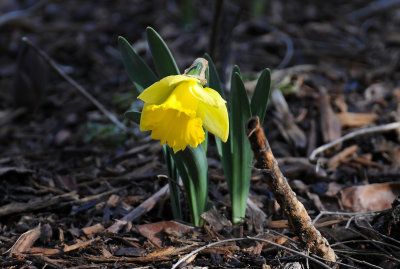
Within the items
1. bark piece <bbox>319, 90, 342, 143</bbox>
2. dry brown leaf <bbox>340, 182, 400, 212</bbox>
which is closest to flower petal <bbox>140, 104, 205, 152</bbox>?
dry brown leaf <bbox>340, 182, 400, 212</bbox>

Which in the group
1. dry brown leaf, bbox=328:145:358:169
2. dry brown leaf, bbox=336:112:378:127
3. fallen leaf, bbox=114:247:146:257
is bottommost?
fallen leaf, bbox=114:247:146:257

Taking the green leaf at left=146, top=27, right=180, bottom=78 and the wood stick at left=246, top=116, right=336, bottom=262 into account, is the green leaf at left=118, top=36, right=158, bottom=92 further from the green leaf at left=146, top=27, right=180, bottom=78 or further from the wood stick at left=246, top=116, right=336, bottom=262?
the wood stick at left=246, top=116, right=336, bottom=262

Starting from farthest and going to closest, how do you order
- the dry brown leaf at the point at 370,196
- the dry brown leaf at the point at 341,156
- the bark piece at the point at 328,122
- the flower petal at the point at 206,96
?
the bark piece at the point at 328,122 → the dry brown leaf at the point at 341,156 → the dry brown leaf at the point at 370,196 → the flower petal at the point at 206,96

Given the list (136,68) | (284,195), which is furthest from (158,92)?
(284,195)

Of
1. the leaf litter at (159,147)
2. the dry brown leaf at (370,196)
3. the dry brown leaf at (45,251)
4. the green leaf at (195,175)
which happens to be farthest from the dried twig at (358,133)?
the dry brown leaf at (45,251)

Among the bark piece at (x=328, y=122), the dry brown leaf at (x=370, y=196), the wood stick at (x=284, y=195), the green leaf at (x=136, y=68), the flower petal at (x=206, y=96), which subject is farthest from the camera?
the bark piece at (x=328, y=122)

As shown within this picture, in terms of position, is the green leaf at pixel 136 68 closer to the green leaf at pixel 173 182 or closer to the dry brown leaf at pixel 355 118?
the green leaf at pixel 173 182
